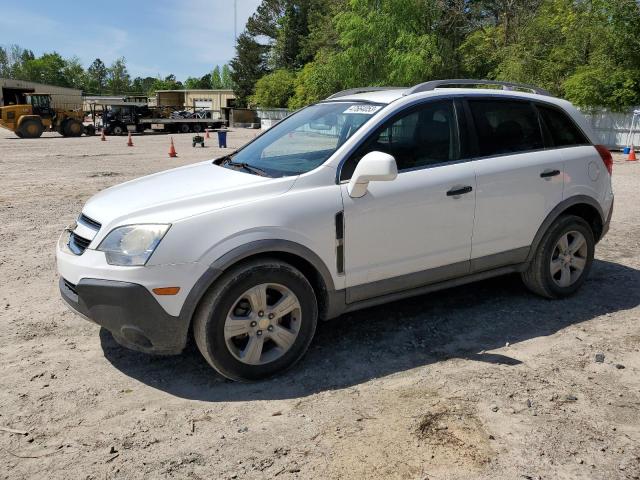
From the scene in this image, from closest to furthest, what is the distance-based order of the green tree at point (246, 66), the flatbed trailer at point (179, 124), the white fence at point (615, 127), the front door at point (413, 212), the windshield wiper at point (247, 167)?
1. the front door at point (413, 212)
2. the windshield wiper at point (247, 167)
3. the white fence at point (615, 127)
4. the flatbed trailer at point (179, 124)
5. the green tree at point (246, 66)

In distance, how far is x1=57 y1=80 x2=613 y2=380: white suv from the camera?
316 centimetres

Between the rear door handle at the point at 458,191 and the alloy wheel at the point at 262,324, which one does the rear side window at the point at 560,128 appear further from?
the alloy wheel at the point at 262,324

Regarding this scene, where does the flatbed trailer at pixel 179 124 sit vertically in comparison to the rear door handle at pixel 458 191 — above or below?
above

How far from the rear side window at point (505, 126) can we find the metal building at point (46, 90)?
3690 centimetres

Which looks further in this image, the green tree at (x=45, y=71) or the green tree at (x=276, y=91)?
the green tree at (x=45, y=71)

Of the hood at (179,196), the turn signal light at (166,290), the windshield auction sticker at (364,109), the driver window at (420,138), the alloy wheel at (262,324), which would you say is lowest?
the alloy wheel at (262,324)

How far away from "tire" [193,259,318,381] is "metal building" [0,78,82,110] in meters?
37.3

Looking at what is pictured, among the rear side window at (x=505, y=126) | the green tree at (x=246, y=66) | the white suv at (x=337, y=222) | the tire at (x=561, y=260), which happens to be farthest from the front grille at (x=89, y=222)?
the green tree at (x=246, y=66)

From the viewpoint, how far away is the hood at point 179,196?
3244mm

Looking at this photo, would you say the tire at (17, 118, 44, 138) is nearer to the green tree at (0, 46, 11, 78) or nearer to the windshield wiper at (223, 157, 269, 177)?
the windshield wiper at (223, 157, 269, 177)

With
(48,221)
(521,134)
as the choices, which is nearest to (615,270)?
(521,134)

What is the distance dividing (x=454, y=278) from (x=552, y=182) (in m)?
1.22

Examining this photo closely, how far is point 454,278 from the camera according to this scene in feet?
13.7

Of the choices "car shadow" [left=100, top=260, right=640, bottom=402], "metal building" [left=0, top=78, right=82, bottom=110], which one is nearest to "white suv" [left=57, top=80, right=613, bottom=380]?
"car shadow" [left=100, top=260, right=640, bottom=402]
